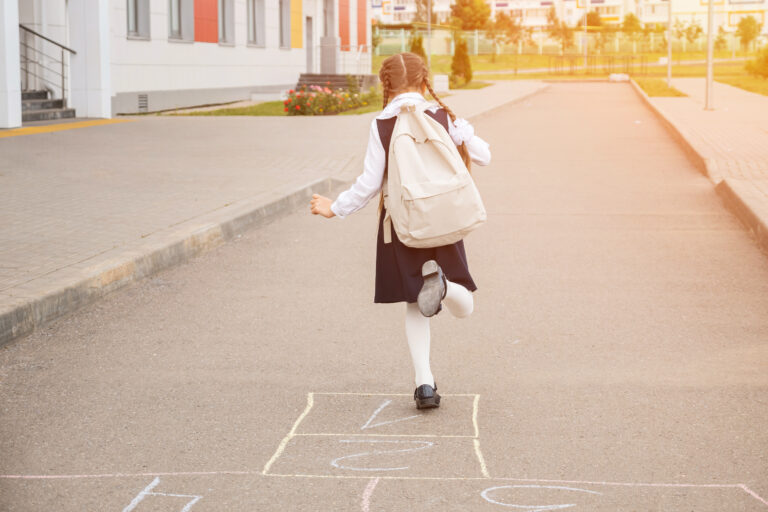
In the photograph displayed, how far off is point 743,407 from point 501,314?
7.29ft

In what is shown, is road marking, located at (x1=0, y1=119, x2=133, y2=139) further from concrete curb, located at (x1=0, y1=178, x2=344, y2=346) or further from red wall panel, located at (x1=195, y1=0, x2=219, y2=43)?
concrete curb, located at (x1=0, y1=178, x2=344, y2=346)

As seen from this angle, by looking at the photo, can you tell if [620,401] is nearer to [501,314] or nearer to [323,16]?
[501,314]

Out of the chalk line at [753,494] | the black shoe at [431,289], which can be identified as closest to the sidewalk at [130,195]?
the black shoe at [431,289]

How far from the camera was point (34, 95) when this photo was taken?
23.4 meters

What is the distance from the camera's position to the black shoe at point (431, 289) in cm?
465

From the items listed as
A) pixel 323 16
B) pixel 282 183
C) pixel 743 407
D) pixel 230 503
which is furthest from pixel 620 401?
pixel 323 16

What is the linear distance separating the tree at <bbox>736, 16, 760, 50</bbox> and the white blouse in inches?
3457

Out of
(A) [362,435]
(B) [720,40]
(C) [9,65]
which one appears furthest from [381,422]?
(B) [720,40]

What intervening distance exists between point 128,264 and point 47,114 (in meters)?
16.5

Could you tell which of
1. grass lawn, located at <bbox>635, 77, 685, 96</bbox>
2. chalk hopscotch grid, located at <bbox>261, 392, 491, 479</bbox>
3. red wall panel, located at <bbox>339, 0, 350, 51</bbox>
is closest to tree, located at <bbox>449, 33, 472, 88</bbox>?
red wall panel, located at <bbox>339, 0, 350, 51</bbox>

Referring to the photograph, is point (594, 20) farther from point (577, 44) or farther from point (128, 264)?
point (128, 264)

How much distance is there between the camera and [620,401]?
509 centimetres

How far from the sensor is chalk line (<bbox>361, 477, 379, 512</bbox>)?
12.4 feet

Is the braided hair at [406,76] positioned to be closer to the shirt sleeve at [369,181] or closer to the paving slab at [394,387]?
the shirt sleeve at [369,181]
